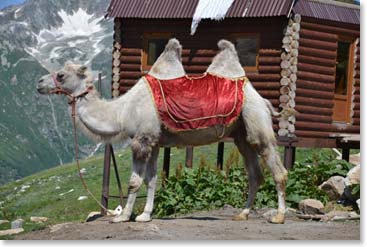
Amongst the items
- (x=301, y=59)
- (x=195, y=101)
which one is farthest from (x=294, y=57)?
(x=195, y=101)

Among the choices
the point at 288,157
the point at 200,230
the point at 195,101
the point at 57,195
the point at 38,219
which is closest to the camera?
the point at 200,230

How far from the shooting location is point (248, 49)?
9656mm

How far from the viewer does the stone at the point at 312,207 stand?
25.2 feet

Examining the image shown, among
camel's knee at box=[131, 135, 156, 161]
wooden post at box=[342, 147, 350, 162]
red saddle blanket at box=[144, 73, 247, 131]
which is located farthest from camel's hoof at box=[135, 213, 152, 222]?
wooden post at box=[342, 147, 350, 162]

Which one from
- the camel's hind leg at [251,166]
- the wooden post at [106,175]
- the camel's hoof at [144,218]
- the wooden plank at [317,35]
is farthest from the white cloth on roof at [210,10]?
the camel's hoof at [144,218]

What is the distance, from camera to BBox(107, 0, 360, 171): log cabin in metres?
9.52

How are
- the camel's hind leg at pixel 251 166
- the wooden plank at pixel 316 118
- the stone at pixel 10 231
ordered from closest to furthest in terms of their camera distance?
1. the camel's hind leg at pixel 251 166
2. the stone at pixel 10 231
3. the wooden plank at pixel 316 118

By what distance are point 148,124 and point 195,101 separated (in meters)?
0.42

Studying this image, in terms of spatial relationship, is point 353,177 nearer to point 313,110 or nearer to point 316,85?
point 313,110

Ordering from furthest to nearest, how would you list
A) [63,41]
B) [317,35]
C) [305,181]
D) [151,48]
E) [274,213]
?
[151,48]
[317,35]
[305,181]
[63,41]
[274,213]

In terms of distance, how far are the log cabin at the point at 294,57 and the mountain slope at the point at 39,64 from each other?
0.94m

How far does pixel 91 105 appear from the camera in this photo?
6.48 m

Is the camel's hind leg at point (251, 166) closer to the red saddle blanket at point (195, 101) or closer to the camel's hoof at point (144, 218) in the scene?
the red saddle blanket at point (195, 101)

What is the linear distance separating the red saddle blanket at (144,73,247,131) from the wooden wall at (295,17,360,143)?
3.25 meters
